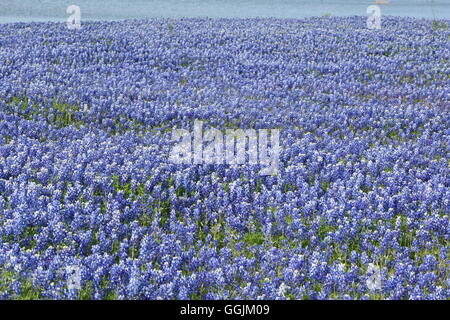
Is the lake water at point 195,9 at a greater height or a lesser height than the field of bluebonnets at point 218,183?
greater

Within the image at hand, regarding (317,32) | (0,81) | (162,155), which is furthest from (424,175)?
(317,32)

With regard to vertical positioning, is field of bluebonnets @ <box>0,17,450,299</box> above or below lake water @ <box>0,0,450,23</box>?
below

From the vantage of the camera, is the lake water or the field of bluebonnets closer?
the field of bluebonnets

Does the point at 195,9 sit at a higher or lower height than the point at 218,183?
higher

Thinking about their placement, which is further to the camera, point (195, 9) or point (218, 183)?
point (195, 9)
